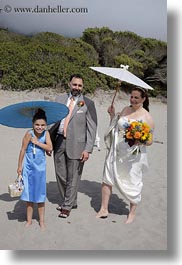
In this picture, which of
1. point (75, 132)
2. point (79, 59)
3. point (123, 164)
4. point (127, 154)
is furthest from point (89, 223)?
point (79, 59)

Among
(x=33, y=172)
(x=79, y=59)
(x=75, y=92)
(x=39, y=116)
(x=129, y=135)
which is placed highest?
(x=79, y=59)

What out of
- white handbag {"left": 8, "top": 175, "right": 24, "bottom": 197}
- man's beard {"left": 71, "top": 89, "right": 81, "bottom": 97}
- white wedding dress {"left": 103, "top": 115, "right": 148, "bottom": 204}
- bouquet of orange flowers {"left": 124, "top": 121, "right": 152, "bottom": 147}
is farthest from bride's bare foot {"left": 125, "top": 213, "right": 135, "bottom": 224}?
man's beard {"left": 71, "top": 89, "right": 81, "bottom": 97}

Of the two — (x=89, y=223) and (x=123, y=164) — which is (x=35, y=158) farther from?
(x=89, y=223)

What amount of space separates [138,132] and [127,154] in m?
0.35

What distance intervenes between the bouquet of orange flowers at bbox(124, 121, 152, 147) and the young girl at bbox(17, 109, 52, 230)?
84 cm

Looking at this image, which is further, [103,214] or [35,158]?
[103,214]

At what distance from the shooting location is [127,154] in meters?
4.26

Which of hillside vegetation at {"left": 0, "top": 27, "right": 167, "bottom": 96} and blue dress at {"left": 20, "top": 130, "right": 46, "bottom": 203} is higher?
hillside vegetation at {"left": 0, "top": 27, "right": 167, "bottom": 96}

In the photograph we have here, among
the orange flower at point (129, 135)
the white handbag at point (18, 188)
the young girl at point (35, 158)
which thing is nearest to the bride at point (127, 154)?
the orange flower at point (129, 135)

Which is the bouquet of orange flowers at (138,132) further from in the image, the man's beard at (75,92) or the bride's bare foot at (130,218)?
the bride's bare foot at (130,218)

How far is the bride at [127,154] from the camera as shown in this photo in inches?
165

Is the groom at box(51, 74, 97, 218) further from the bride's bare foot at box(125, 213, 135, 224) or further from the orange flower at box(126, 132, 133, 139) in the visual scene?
the bride's bare foot at box(125, 213, 135, 224)

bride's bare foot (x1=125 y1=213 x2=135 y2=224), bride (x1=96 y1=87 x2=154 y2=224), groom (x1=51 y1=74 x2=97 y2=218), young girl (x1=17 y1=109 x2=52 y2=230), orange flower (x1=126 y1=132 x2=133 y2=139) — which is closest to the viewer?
young girl (x1=17 y1=109 x2=52 y2=230)

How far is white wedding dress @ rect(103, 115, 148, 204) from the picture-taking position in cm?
428
